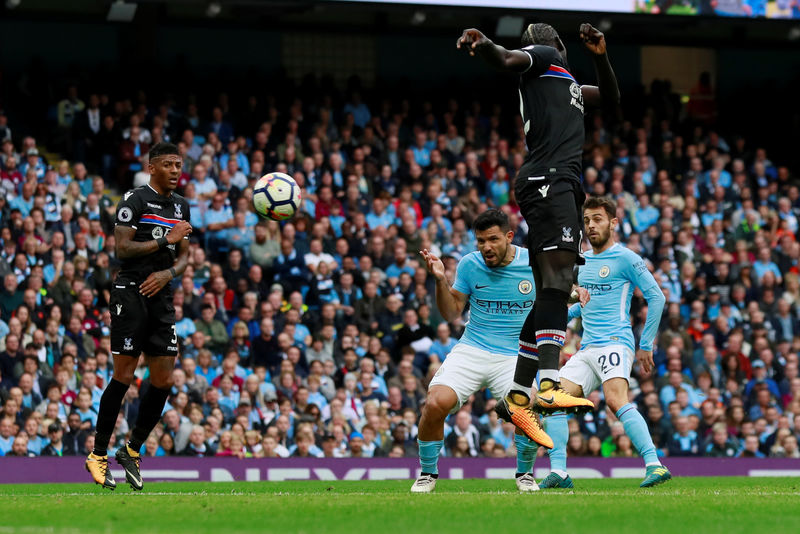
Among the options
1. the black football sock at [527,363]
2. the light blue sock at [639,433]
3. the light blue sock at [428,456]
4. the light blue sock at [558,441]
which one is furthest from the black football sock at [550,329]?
the light blue sock at [639,433]

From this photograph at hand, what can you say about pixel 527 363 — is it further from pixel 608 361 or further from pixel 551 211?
pixel 608 361

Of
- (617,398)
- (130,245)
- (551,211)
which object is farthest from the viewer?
(617,398)

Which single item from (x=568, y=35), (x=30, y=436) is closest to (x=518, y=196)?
(x=30, y=436)

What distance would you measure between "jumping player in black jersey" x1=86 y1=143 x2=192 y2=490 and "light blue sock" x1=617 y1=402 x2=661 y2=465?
3.76 m

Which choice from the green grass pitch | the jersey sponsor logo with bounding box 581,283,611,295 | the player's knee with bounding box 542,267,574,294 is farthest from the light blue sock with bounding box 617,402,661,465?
the player's knee with bounding box 542,267,574,294

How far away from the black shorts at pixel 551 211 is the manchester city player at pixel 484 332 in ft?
4.63

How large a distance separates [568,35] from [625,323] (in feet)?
50.4

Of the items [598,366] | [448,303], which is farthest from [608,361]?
[448,303]

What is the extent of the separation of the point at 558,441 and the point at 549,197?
305 centimetres

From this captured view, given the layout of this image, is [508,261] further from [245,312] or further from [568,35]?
[568,35]

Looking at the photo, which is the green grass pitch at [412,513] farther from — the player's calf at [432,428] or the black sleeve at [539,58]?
the black sleeve at [539,58]

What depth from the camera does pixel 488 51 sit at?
7961 mm

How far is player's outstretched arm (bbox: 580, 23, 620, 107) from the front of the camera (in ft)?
27.8

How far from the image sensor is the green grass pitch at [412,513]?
6762mm
